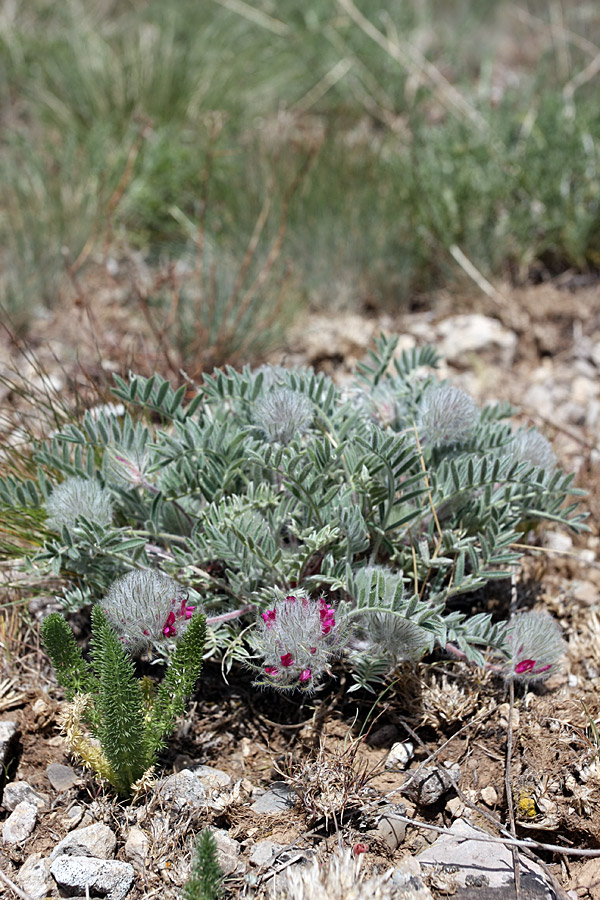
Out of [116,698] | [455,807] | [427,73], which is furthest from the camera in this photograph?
[427,73]

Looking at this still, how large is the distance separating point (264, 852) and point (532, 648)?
824mm

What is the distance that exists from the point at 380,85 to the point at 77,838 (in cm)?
492

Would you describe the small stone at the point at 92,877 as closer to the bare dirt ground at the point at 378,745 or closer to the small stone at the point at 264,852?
the bare dirt ground at the point at 378,745

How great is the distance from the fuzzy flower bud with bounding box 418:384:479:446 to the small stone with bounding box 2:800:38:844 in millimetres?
1421

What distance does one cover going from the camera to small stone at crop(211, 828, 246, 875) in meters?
1.80

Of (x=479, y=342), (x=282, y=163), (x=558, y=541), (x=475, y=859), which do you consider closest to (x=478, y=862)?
(x=475, y=859)

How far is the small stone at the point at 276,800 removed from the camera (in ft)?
6.45

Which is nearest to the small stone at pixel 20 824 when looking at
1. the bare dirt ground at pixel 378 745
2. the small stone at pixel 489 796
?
the bare dirt ground at pixel 378 745

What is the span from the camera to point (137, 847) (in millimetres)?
1835

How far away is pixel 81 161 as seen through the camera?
4621 millimetres

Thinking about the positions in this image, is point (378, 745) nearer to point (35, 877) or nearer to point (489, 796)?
point (489, 796)

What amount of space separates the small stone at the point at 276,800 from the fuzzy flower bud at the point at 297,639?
0.91 ft

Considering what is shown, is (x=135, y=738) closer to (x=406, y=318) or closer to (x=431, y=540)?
(x=431, y=540)

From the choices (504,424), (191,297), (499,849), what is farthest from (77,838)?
(191,297)
